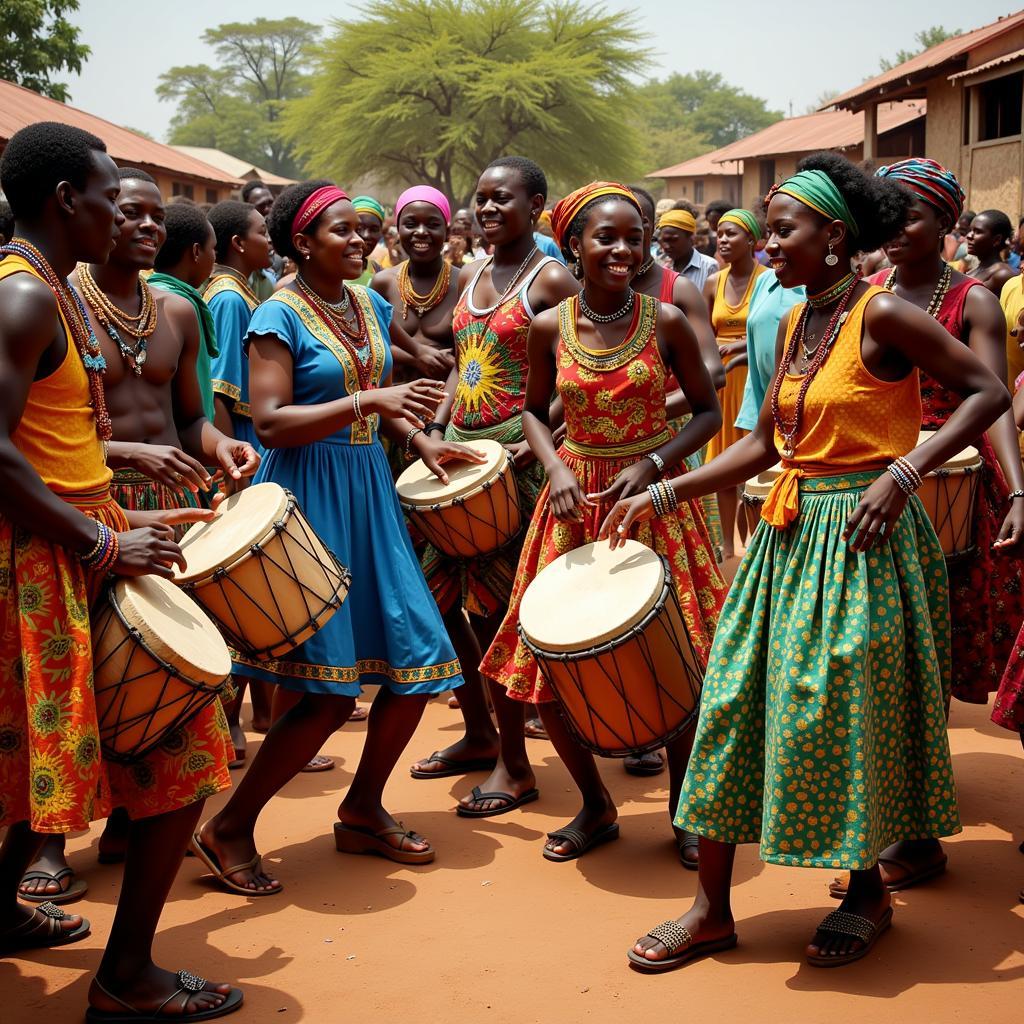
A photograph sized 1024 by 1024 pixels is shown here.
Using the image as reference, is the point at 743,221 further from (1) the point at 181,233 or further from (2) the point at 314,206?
(2) the point at 314,206

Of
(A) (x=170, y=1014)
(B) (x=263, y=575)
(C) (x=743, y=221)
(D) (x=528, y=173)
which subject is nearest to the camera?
(A) (x=170, y=1014)

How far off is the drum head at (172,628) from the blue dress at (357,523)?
0.95m

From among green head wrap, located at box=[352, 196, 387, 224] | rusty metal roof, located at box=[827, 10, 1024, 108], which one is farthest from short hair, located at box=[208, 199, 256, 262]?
rusty metal roof, located at box=[827, 10, 1024, 108]

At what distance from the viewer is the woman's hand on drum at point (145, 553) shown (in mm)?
3133

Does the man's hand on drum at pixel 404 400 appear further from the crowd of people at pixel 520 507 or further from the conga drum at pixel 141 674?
the conga drum at pixel 141 674

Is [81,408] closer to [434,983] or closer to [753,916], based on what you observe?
[434,983]

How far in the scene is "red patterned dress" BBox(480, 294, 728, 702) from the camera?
4461 millimetres

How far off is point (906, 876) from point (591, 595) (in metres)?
1.43

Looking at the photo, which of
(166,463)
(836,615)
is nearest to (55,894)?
(166,463)

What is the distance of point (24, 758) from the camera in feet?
10.2

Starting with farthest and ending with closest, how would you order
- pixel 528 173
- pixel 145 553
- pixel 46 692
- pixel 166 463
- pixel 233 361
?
pixel 233 361
pixel 528 173
pixel 166 463
pixel 145 553
pixel 46 692

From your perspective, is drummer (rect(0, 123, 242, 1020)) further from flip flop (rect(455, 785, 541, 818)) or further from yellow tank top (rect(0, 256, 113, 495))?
flip flop (rect(455, 785, 541, 818))

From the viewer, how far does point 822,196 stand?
3516 millimetres

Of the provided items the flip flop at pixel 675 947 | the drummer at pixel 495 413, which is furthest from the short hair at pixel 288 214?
the flip flop at pixel 675 947
